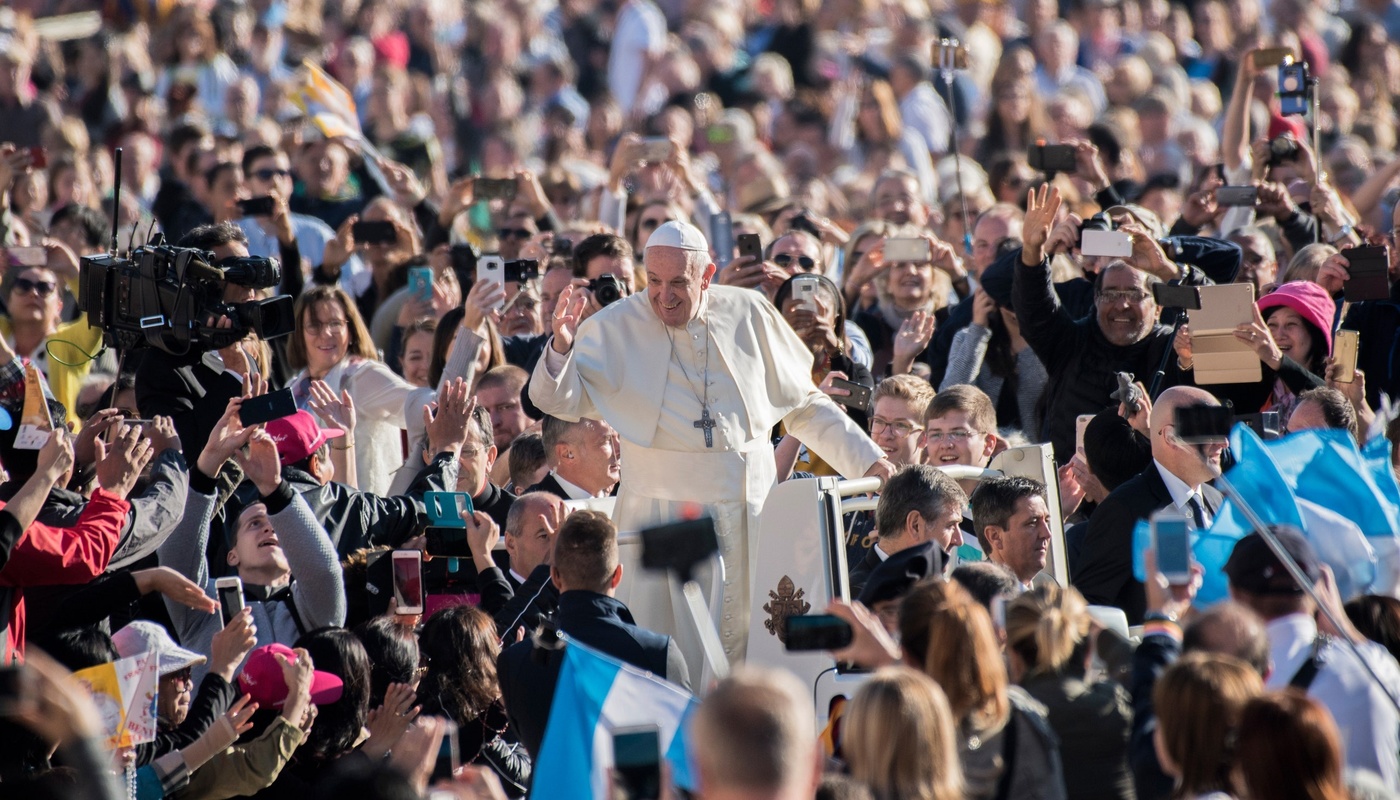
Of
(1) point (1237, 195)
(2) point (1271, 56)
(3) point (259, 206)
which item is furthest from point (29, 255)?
(2) point (1271, 56)

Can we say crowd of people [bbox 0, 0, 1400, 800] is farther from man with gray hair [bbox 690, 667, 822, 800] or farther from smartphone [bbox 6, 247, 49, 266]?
smartphone [bbox 6, 247, 49, 266]

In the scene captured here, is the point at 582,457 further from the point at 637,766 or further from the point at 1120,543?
the point at 637,766

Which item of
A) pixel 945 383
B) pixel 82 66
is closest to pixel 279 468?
pixel 945 383

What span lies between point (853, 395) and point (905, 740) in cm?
391

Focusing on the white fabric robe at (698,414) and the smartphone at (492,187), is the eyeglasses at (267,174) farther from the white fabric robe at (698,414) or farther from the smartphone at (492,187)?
the white fabric robe at (698,414)

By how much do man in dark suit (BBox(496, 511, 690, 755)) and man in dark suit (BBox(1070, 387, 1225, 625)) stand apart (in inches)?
69.8

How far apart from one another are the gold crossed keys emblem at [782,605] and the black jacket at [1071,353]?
98.1 inches

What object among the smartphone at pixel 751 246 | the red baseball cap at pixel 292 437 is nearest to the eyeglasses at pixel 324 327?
the red baseball cap at pixel 292 437

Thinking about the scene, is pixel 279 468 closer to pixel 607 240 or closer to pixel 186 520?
pixel 186 520

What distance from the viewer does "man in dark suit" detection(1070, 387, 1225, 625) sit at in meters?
6.74

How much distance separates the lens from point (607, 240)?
908cm

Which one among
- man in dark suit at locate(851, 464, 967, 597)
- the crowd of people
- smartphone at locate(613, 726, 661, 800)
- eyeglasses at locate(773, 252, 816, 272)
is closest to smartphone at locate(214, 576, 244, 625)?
the crowd of people

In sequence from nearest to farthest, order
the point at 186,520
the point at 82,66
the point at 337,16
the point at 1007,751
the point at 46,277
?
1. the point at 1007,751
2. the point at 186,520
3. the point at 46,277
4. the point at 82,66
5. the point at 337,16

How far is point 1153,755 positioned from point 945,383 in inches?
184
